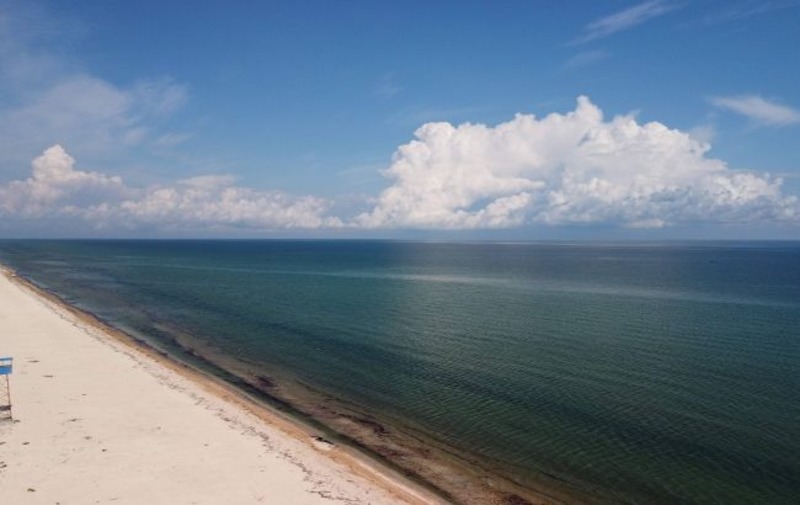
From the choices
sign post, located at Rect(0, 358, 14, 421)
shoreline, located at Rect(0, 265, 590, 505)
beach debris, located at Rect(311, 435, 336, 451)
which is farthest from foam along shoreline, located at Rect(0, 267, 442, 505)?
sign post, located at Rect(0, 358, 14, 421)

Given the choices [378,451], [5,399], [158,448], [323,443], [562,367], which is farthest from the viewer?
[562,367]

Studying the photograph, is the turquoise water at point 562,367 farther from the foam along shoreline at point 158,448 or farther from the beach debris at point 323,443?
the foam along shoreline at point 158,448

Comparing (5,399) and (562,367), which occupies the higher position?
(5,399)

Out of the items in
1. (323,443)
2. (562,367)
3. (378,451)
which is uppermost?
(562,367)

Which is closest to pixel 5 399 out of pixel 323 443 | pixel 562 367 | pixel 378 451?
pixel 323 443

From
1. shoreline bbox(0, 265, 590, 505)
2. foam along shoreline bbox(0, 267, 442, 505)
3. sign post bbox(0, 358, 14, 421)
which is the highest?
sign post bbox(0, 358, 14, 421)

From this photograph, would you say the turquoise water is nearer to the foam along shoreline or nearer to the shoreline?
the shoreline

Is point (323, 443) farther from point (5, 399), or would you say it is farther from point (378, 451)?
point (5, 399)
